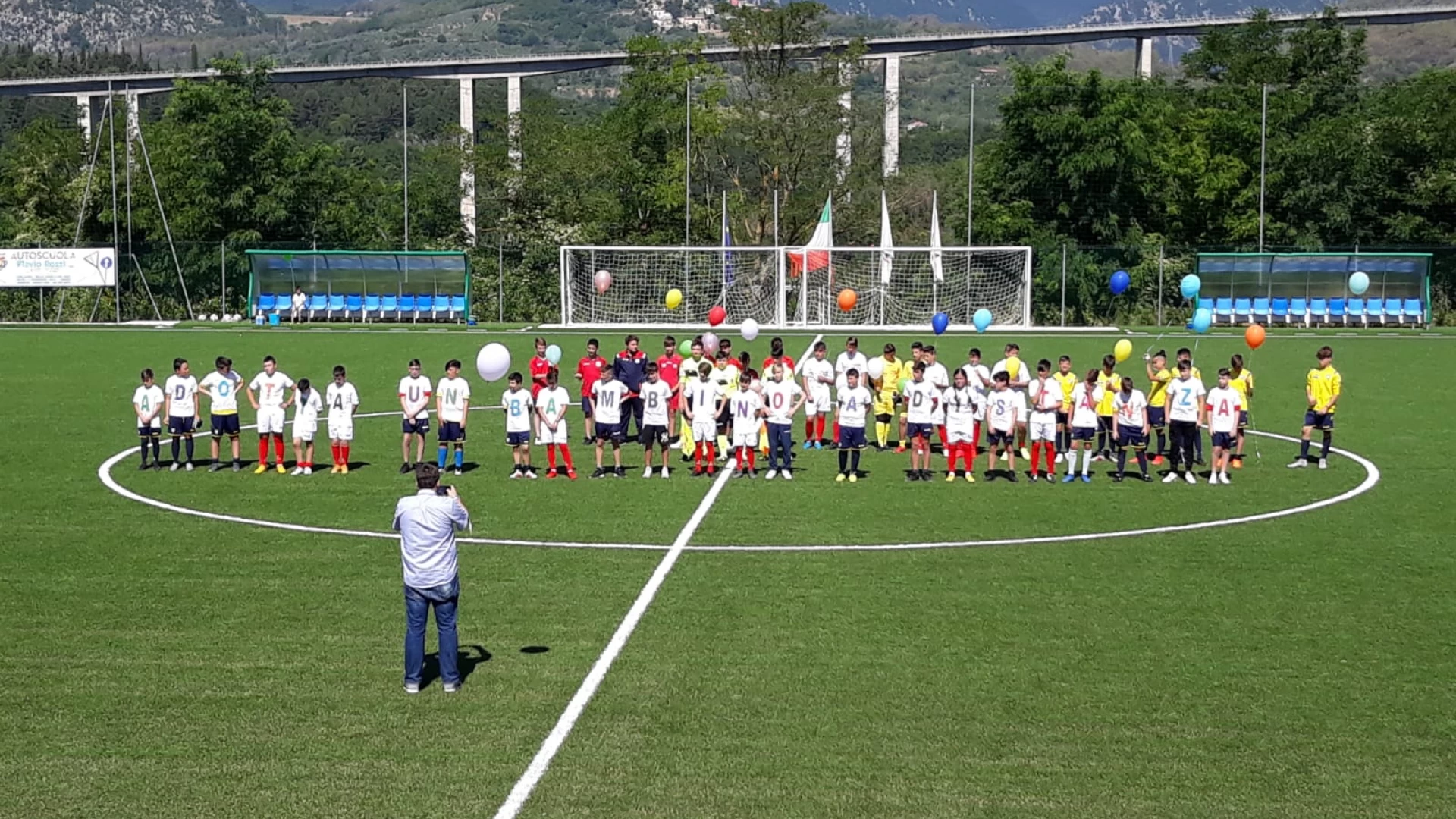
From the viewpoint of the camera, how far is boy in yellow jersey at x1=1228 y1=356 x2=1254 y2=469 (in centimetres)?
2244

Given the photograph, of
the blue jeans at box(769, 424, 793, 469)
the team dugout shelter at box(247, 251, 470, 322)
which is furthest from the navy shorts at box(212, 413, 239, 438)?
the team dugout shelter at box(247, 251, 470, 322)

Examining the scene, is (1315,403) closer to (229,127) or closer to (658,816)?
(658,816)

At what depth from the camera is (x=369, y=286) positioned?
59875 mm

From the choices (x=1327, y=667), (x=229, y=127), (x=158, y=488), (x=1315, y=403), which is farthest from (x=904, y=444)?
(x=229, y=127)

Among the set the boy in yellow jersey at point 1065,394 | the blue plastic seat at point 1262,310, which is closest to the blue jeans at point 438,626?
the boy in yellow jersey at point 1065,394

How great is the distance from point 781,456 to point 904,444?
290cm

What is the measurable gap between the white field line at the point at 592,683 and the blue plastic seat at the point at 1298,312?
144 feet

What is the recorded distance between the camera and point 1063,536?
59.4 feet

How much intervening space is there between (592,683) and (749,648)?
164 cm

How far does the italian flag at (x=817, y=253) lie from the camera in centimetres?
5166

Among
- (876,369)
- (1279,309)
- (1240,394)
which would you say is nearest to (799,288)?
(1279,309)

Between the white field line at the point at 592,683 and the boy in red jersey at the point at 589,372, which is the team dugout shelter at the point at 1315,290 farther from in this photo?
the white field line at the point at 592,683

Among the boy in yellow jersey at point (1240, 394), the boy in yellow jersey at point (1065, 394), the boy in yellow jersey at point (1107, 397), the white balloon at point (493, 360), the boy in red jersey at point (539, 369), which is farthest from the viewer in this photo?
the boy in red jersey at point (539, 369)

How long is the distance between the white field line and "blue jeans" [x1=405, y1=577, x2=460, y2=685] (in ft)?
3.26
